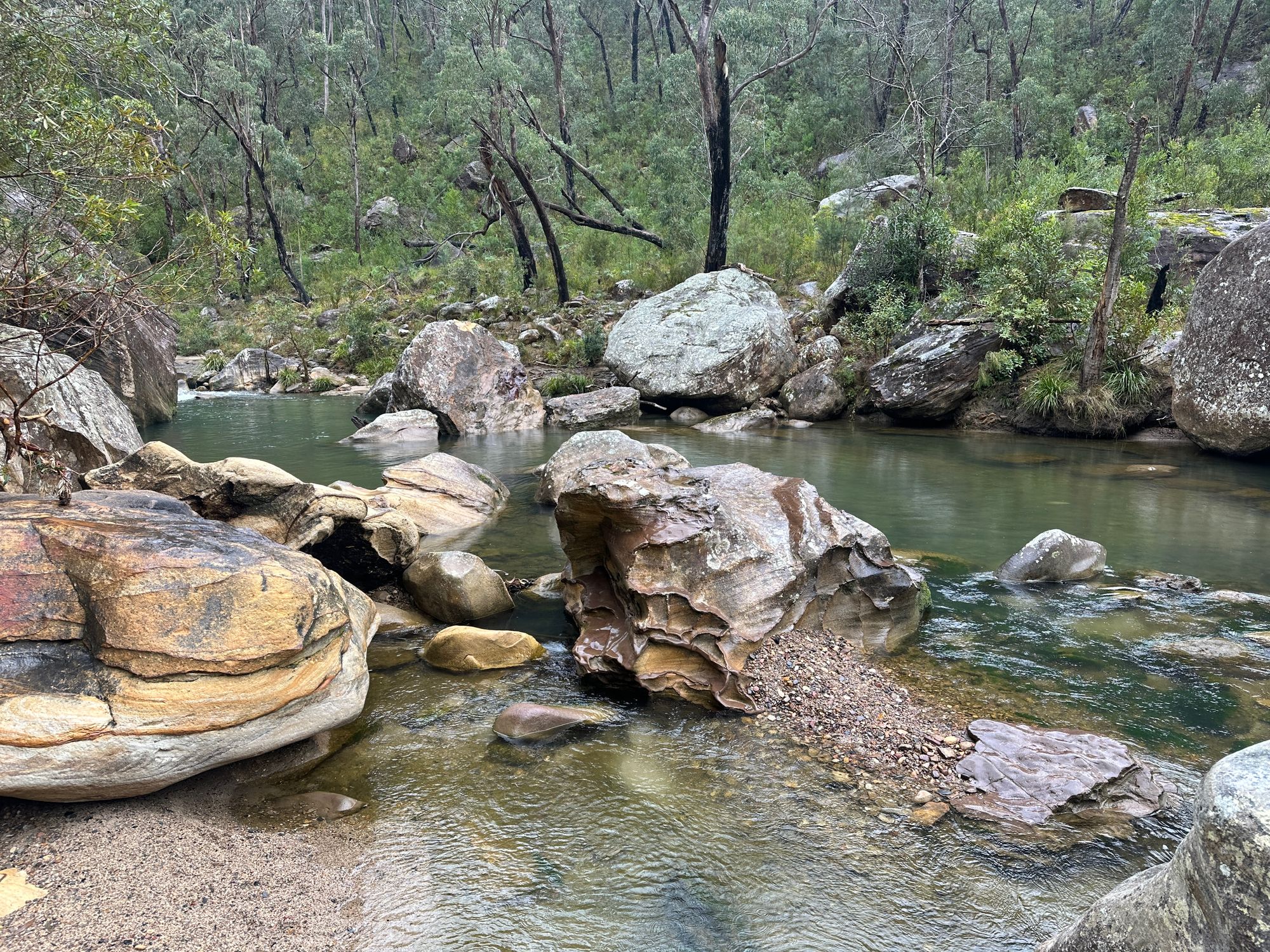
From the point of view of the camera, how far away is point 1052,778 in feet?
11.1

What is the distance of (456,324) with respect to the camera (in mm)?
16078

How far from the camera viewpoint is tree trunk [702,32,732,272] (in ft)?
57.1

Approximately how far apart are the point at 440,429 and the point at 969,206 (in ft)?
45.9

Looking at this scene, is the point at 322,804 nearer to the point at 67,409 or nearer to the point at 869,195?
the point at 67,409

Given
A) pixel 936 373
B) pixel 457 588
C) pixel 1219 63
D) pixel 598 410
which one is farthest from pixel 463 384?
pixel 1219 63

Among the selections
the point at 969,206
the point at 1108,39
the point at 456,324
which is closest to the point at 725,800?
the point at 456,324

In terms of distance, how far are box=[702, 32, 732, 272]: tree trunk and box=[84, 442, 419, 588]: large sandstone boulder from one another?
1518 centimetres

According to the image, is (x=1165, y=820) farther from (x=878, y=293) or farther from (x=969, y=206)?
(x=969, y=206)

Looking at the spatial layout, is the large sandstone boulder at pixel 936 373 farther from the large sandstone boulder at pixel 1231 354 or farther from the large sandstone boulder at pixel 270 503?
the large sandstone boulder at pixel 270 503

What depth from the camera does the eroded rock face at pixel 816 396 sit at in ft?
50.5

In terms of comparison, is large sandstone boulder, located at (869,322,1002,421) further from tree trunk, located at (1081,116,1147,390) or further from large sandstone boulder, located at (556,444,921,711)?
large sandstone boulder, located at (556,444,921,711)

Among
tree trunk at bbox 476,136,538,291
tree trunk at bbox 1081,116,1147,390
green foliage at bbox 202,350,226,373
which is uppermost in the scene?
tree trunk at bbox 476,136,538,291

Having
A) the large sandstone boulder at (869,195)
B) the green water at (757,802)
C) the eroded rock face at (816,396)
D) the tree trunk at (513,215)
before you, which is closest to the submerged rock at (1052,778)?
the green water at (757,802)

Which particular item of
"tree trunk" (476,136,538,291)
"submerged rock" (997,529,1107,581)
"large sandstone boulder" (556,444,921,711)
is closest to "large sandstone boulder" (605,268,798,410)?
"tree trunk" (476,136,538,291)
